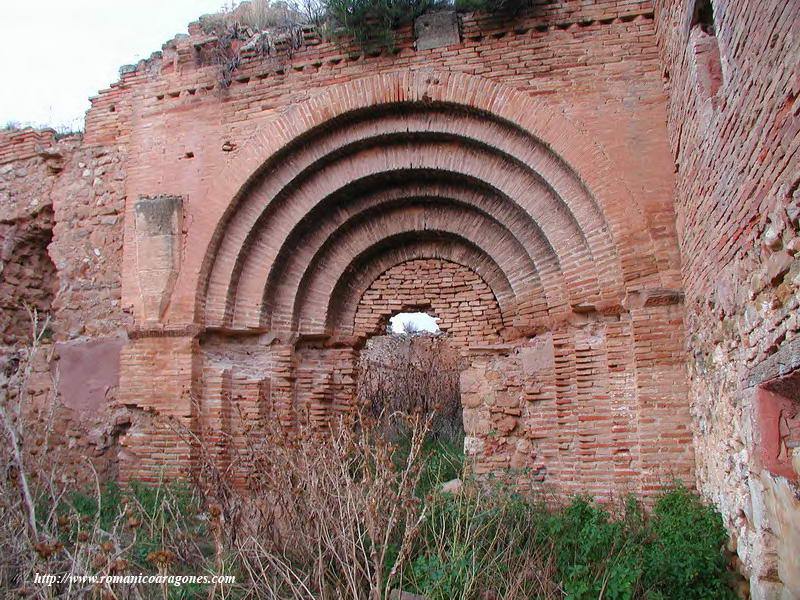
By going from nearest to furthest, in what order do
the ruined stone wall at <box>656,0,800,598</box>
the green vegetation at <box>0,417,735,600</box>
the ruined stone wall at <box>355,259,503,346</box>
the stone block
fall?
1. the ruined stone wall at <box>656,0,800,598</box>
2. the green vegetation at <box>0,417,735,600</box>
3. the stone block
4. the ruined stone wall at <box>355,259,503,346</box>

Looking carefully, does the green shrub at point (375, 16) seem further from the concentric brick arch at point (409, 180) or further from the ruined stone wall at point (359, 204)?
the concentric brick arch at point (409, 180)

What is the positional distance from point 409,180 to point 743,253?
4443mm

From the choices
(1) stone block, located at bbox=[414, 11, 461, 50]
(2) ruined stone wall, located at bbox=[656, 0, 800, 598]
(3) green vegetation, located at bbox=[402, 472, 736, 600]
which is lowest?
(3) green vegetation, located at bbox=[402, 472, 736, 600]

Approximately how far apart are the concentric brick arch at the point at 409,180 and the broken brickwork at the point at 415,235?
0.03 m

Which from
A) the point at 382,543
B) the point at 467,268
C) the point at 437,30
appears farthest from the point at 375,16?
the point at 382,543

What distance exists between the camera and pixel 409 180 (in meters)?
7.61

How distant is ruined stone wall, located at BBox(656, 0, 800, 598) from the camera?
3102 mm

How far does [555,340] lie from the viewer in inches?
262

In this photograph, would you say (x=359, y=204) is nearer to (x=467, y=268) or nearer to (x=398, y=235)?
(x=398, y=235)

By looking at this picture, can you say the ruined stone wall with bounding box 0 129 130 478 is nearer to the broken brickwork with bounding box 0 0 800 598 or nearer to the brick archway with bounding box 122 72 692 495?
the broken brickwork with bounding box 0 0 800 598

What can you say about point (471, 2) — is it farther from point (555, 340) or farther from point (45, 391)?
point (45, 391)

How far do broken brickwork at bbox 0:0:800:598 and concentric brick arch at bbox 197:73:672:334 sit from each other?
27 millimetres

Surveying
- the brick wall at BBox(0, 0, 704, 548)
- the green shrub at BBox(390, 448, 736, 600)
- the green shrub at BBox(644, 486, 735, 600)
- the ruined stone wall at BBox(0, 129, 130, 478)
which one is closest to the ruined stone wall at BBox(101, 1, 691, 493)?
the brick wall at BBox(0, 0, 704, 548)

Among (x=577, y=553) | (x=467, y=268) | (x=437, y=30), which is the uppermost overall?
(x=437, y=30)
